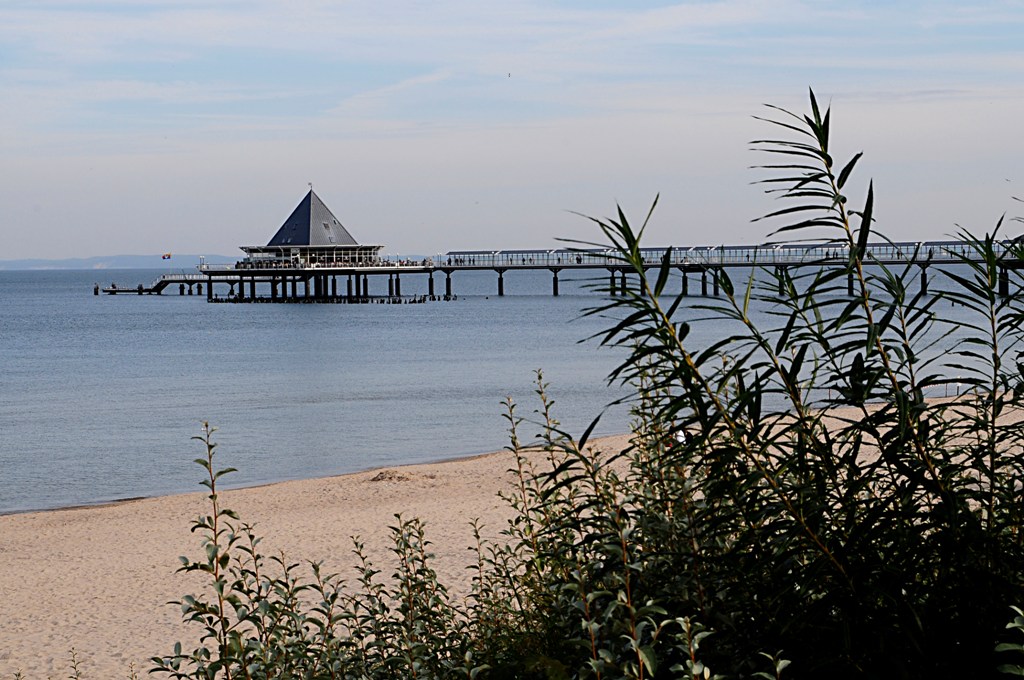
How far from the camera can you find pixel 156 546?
15.3 metres

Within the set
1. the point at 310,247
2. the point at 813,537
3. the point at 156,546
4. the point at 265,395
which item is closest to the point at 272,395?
the point at 265,395

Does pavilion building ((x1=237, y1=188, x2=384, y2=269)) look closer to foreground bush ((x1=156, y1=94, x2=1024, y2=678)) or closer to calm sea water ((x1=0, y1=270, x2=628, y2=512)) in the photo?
calm sea water ((x1=0, y1=270, x2=628, y2=512))

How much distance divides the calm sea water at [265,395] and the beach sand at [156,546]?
2.55 meters

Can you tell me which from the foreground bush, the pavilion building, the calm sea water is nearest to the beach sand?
the calm sea water

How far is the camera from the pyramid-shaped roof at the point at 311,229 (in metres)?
100

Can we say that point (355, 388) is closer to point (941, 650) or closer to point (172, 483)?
point (172, 483)

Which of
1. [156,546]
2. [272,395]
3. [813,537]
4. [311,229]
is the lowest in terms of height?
[272,395]

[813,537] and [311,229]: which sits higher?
[311,229]

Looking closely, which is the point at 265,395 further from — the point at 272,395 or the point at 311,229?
the point at 311,229

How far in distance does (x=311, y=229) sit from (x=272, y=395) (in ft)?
205

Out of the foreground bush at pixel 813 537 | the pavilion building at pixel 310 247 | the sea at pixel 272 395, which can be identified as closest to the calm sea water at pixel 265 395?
the sea at pixel 272 395

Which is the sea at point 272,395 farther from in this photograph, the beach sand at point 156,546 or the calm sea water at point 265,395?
the beach sand at point 156,546

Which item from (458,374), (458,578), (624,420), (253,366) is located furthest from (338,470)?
(253,366)

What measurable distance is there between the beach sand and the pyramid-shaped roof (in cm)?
7931
